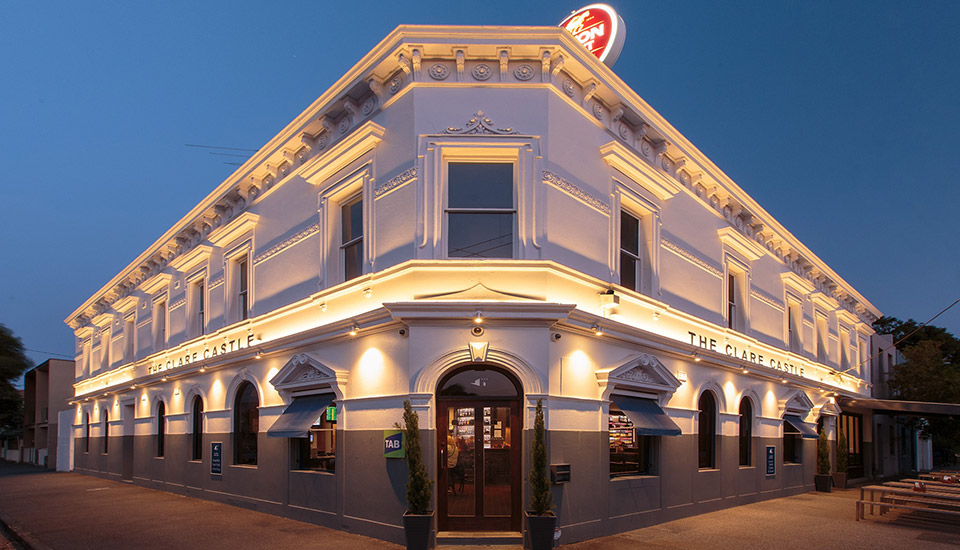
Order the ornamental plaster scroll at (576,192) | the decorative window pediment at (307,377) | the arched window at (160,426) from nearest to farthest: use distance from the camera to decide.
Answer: the ornamental plaster scroll at (576,192) < the decorative window pediment at (307,377) < the arched window at (160,426)

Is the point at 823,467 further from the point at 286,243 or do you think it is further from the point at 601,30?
the point at 286,243

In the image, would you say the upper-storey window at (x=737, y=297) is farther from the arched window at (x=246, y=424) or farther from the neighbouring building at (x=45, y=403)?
the neighbouring building at (x=45, y=403)

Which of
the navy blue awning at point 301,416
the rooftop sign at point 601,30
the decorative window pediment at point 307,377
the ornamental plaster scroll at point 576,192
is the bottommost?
the navy blue awning at point 301,416

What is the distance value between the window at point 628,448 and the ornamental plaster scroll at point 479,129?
→ 5417 mm

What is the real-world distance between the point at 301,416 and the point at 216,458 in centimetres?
530

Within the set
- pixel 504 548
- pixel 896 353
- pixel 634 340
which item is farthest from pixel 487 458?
pixel 896 353

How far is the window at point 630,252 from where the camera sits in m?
13.9

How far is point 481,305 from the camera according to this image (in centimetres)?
1077

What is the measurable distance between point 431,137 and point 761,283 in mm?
12612

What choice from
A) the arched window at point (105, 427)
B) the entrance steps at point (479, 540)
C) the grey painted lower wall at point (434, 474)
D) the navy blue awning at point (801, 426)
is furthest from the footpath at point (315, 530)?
the arched window at point (105, 427)

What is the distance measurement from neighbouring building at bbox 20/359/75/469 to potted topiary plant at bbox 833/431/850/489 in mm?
39635

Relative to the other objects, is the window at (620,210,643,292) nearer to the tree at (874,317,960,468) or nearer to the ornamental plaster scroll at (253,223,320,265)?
the ornamental plaster scroll at (253,223,320,265)

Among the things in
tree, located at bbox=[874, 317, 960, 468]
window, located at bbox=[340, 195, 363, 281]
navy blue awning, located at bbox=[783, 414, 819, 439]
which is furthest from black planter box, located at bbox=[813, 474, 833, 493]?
window, located at bbox=[340, 195, 363, 281]

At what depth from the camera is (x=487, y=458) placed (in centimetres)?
1111
